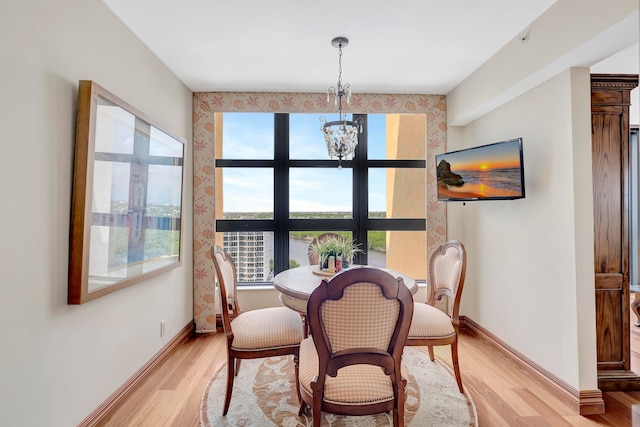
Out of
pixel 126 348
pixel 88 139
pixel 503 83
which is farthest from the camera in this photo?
pixel 503 83

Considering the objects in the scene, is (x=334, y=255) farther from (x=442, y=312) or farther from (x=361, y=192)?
(x=361, y=192)

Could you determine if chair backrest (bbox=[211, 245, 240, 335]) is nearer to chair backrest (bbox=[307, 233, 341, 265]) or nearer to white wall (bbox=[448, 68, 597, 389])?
chair backrest (bbox=[307, 233, 341, 265])

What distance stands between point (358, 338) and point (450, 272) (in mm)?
1355

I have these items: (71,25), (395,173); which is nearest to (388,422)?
(395,173)

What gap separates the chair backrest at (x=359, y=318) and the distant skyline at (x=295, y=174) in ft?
7.77

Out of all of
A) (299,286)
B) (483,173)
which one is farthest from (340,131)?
(483,173)

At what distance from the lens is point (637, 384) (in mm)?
2260

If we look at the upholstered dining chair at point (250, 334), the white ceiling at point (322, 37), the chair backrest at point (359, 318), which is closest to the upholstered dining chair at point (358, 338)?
the chair backrest at point (359, 318)

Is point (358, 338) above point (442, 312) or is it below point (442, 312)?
above

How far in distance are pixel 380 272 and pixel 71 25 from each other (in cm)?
204

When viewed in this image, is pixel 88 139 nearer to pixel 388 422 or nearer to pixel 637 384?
pixel 388 422

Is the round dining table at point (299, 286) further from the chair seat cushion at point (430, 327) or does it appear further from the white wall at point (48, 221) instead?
the white wall at point (48, 221)

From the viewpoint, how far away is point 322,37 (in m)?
2.38

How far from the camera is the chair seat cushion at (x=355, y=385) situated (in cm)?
141
